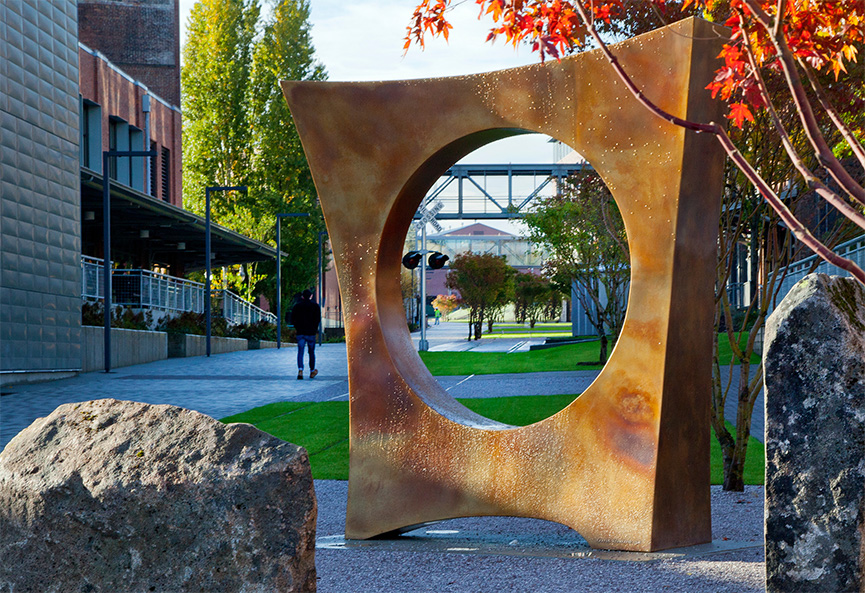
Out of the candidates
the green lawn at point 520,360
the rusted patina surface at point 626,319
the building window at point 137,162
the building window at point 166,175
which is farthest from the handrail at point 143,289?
the rusted patina surface at point 626,319

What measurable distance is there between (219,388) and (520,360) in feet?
34.4

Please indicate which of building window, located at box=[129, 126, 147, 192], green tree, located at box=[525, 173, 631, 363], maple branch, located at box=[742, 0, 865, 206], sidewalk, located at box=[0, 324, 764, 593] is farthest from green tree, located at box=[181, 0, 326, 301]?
maple branch, located at box=[742, 0, 865, 206]

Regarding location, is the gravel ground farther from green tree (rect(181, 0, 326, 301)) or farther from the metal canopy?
green tree (rect(181, 0, 326, 301))

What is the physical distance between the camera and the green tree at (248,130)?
136 feet

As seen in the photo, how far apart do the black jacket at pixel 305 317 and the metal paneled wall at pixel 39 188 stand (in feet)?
16.2

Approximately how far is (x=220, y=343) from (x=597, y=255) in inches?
539

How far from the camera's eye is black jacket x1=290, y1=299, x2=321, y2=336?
18.3 metres

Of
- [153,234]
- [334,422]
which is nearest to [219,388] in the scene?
[334,422]

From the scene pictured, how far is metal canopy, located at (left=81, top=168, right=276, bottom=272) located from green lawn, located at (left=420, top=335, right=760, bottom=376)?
8.55 m

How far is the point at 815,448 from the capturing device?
377 cm

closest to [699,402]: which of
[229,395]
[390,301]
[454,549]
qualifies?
[454,549]

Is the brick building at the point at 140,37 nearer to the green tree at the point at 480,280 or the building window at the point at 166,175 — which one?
the building window at the point at 166,175

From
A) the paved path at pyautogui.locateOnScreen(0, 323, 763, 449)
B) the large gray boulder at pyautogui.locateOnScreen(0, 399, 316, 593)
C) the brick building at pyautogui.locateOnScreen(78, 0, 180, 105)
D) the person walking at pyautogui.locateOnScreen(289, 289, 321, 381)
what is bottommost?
the paved path at pyautogui.locateOnScreen(0, 323, 763, 449)

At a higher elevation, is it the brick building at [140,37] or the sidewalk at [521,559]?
the brick building at [140,37]
